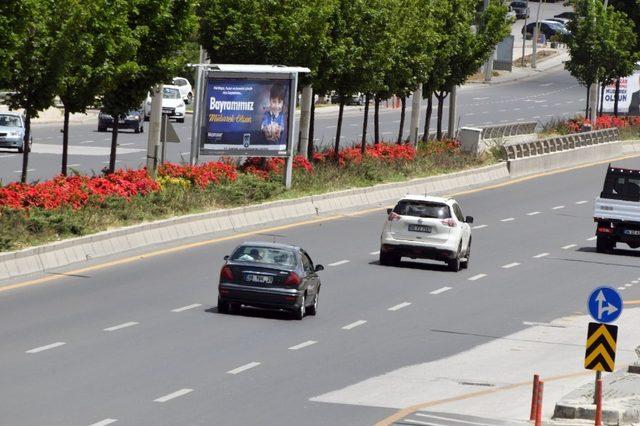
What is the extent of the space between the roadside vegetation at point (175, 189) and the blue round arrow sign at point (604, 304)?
14049mm

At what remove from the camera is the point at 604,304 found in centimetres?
2009

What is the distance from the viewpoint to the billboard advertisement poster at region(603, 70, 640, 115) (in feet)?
315

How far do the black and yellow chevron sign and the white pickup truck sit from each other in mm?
23177

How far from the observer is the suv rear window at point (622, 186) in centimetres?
4422

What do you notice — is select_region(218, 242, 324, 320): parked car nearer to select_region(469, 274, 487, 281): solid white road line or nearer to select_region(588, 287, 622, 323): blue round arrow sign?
select_region(588, 287, 622, 323): blue round arrow sign

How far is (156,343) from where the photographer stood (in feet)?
79.7

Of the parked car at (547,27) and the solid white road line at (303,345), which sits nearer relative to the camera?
the solid white road line at (303,345)

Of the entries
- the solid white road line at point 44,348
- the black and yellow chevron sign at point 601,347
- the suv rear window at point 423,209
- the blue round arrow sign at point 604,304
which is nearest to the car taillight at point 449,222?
the suv rear window at point 423,209

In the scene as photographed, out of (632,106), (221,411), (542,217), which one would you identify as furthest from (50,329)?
(632,106)

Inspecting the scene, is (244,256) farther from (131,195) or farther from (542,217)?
(542,217)

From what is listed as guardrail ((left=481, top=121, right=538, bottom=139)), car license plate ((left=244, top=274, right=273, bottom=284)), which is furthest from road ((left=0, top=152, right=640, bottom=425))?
guardrail ((left=481, top=121, right=538, bottom=139))

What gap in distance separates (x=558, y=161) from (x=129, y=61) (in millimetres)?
31793

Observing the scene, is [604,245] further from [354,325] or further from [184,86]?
[184,86]

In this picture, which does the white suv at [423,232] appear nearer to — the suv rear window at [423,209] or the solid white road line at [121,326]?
the suv rear window at [423,209]
